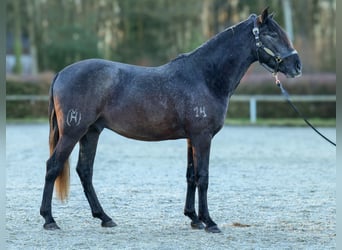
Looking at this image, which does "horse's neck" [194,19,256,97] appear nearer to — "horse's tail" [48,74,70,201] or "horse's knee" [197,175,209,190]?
"horse's knee" [197,175,209,190]

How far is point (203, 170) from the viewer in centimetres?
595

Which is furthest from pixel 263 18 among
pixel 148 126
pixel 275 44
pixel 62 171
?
pixel 62 171

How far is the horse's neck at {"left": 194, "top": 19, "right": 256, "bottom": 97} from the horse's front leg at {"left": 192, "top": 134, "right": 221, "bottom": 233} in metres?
0.55

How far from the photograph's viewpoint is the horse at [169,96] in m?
5.93

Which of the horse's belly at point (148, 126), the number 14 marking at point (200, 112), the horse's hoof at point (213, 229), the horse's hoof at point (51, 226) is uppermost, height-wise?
the number 14 marking at point (200, 112)

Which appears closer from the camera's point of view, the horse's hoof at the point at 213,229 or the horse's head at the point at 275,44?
the horse's hoof at the point at 213,229

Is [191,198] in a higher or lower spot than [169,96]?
lower

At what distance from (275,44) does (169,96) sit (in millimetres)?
1145

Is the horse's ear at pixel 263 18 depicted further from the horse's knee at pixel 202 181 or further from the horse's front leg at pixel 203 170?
the horse's knee at pixel 202 181

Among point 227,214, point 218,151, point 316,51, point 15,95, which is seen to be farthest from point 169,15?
point 227,214

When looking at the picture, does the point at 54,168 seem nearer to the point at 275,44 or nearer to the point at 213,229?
the point at 213,229

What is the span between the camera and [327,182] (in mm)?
9352

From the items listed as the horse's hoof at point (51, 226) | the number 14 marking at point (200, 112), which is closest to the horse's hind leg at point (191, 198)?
the number 14 marking at point (200, 112)

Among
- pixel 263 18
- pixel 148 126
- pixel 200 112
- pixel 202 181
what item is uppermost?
pixel 263 18
